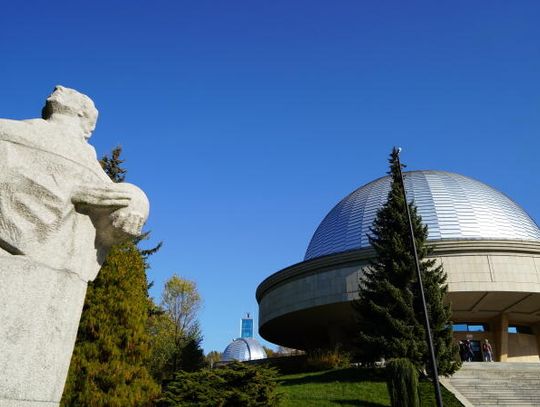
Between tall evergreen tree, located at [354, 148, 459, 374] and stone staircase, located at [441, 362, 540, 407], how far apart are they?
905 mm

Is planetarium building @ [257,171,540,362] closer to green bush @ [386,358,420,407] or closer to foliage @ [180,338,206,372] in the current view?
foliage @ [180,338,206,372]

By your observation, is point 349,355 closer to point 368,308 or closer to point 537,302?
point 368,308

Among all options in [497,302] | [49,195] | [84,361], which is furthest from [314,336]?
[49,195]

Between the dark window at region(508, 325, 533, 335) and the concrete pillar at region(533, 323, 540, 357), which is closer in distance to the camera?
the dark window at region(508, 325, 533, 335)

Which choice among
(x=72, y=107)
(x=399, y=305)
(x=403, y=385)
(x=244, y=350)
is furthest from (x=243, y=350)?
(x=72, y=107)

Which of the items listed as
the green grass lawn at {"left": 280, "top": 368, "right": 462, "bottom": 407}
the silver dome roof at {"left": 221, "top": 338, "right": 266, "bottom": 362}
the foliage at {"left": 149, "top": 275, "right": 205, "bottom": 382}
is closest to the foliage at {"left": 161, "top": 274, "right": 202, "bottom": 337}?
the foliage at {"left": 149, "top": 275, "right": 205, "bottom": 382}

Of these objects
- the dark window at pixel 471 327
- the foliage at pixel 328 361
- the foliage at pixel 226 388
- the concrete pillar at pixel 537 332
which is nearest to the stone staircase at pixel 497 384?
the foliage at pixel 328 361

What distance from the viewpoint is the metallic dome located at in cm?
3183

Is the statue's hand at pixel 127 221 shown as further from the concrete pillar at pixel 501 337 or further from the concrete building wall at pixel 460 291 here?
the concrete pillar at pixel 501 337

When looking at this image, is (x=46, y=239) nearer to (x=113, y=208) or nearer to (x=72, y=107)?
(x=113, y=208)

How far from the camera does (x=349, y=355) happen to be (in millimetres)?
23734

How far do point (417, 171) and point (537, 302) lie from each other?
46.8ft

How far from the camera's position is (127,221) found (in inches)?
105

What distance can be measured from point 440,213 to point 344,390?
19.8 meters
